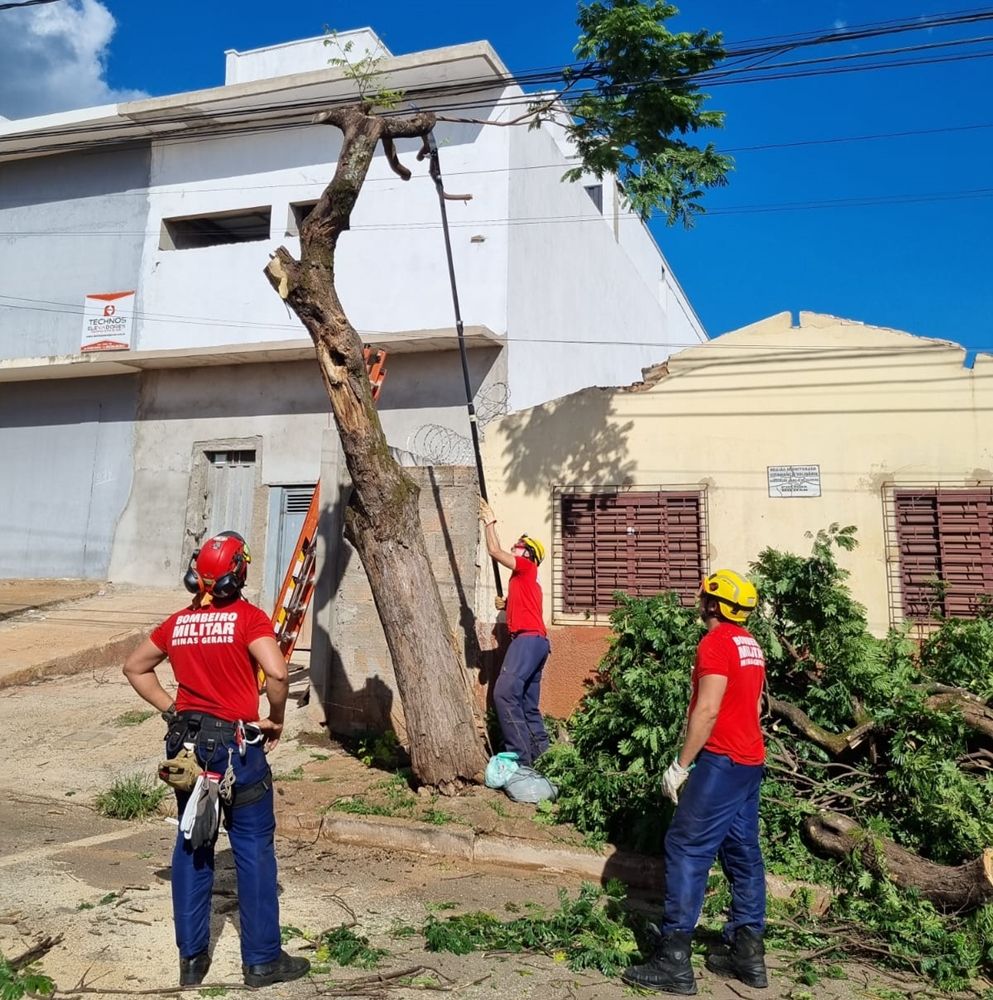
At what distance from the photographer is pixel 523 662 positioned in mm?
6410

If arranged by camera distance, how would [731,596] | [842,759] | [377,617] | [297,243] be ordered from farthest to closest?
[297,243] → [377,617] → [842,759] → [731,596]

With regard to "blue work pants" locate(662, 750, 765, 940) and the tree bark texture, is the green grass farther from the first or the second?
"blue work pants" locate(662, 750, 765, 940)

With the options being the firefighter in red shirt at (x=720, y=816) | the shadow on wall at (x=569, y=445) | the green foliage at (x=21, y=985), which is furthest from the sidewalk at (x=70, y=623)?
the firefighter in red shirt at (x=720, y=816)

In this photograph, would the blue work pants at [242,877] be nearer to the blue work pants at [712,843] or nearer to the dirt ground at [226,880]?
the dirt ground at [226,880]

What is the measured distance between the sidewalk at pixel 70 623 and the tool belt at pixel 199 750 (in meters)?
6.59

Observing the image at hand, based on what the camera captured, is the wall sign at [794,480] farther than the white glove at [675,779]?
Yes

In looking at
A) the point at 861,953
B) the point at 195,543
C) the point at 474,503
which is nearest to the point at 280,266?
the point at 474,503

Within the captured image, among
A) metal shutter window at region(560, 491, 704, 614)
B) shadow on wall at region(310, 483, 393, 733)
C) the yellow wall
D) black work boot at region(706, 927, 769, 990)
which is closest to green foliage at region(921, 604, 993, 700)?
the yellow wall

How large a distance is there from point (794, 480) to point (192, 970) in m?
5.74

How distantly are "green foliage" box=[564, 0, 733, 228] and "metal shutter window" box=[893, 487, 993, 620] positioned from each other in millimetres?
3062

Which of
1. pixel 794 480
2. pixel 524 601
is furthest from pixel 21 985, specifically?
pixel 794 480

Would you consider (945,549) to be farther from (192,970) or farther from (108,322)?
(108,322)

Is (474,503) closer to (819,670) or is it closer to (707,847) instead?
(819,670)

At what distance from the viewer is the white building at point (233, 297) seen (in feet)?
38.3
